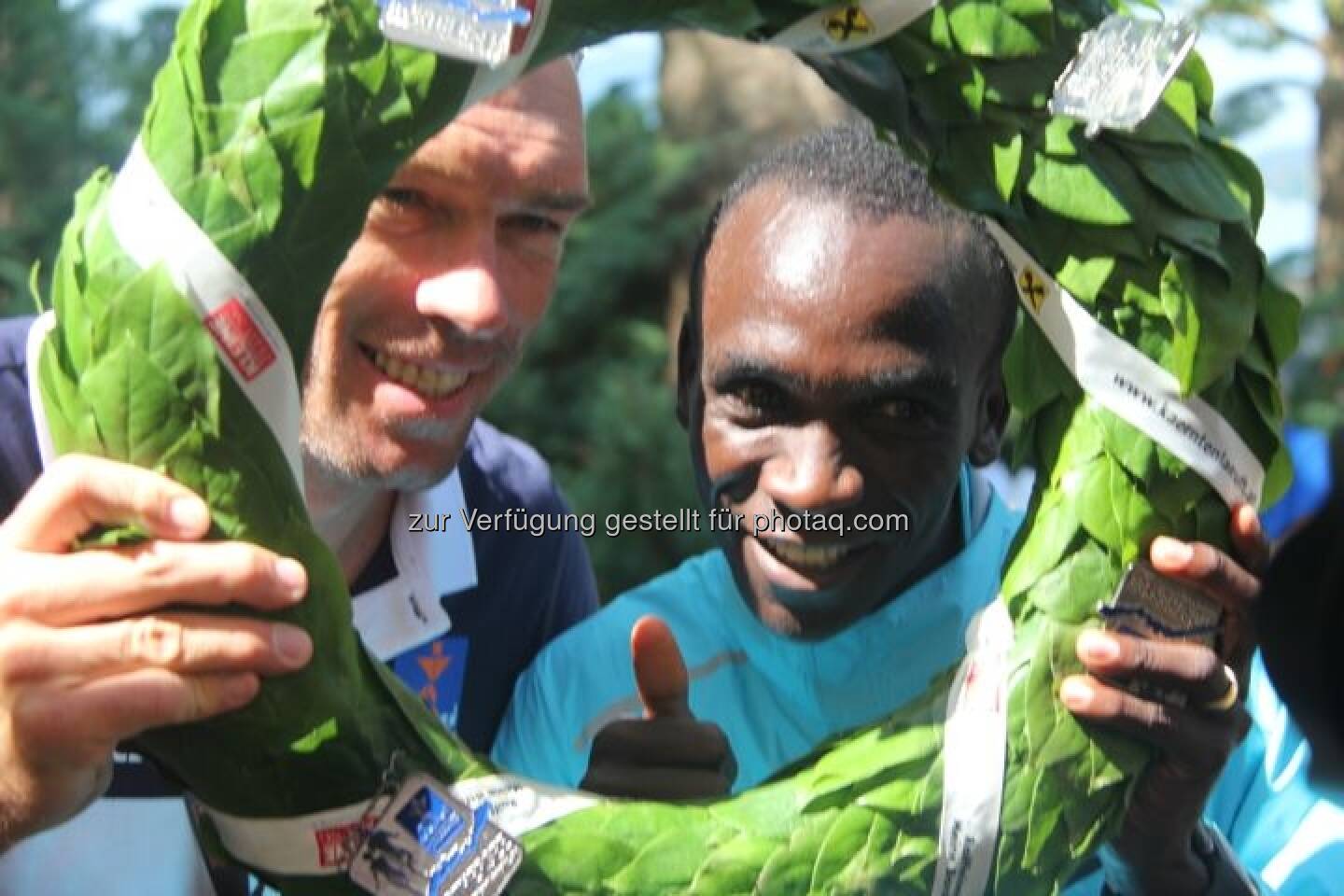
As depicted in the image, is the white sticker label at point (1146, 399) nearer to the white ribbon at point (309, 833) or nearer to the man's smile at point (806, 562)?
the man's smile at point (806, 562)

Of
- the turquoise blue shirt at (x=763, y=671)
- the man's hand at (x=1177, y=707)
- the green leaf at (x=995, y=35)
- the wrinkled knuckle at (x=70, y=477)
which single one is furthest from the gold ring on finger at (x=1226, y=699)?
the wrinkled knuckle at (x=70, y=477)

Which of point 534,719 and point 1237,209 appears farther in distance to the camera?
point 534,719

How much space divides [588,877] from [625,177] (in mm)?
3645

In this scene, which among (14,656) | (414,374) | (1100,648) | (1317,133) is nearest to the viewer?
(14,656)

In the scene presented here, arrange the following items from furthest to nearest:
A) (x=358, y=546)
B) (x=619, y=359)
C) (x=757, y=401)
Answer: (x=619, y=359) → (x=358, y=546) → (x=757, y=401)

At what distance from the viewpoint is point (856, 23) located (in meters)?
1.84

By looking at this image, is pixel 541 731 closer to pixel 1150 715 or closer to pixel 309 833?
pixel 309 833

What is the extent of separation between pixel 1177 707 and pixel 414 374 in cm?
91

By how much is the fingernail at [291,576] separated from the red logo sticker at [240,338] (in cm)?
17

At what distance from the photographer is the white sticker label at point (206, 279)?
160 centimetres

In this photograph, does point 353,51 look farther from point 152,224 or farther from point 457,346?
point 457,346

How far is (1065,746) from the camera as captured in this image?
1.74 meters

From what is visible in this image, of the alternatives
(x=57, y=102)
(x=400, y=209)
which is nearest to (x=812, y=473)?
(x=400, y=209)

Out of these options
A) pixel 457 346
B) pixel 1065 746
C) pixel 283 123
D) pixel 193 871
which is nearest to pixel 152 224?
pixel 283 123
